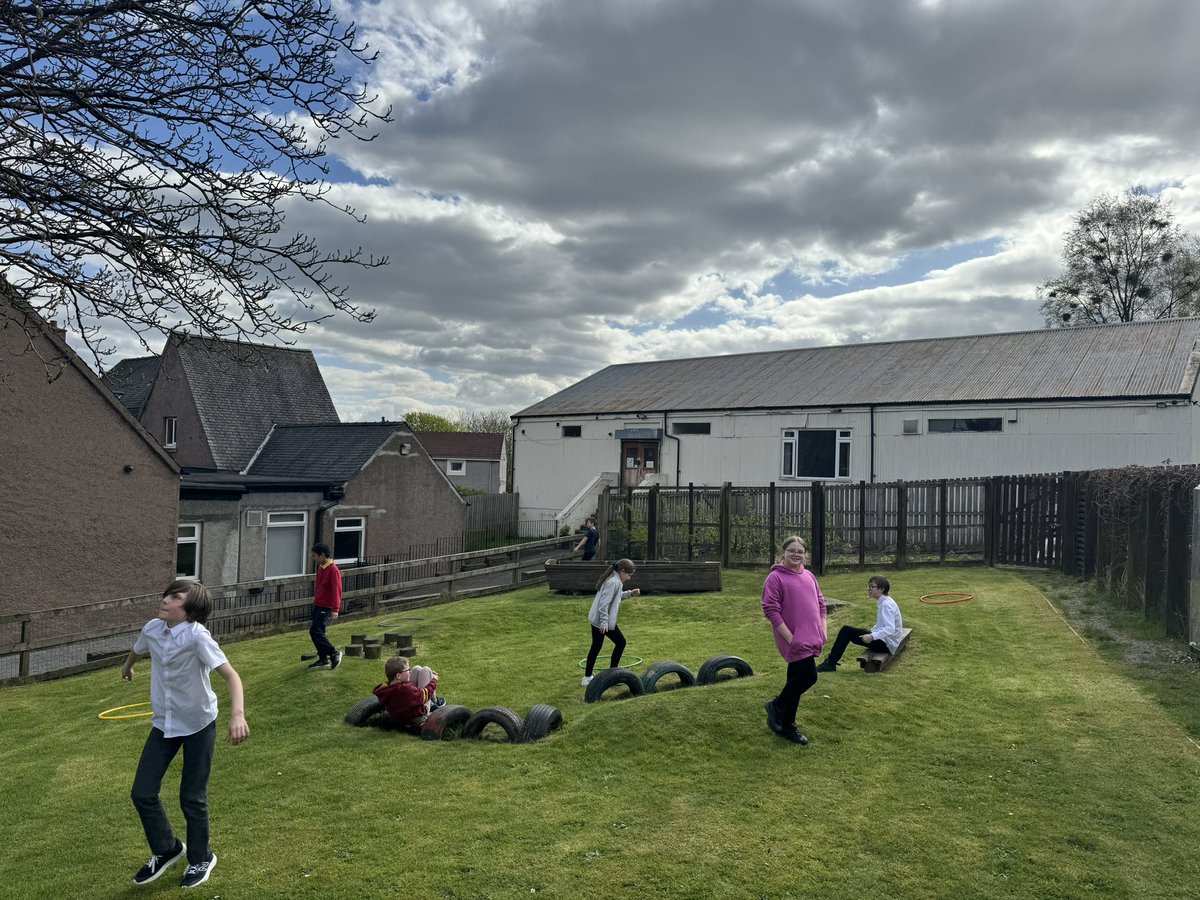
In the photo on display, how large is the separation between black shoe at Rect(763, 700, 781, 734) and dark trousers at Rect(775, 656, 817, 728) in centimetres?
9

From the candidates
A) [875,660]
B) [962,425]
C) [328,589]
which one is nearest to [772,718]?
[875,660]

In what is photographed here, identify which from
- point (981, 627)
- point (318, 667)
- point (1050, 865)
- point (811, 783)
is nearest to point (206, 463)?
point (318, 667)

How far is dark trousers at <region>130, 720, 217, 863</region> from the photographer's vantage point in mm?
5793

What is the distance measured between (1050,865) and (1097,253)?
49.7 meters

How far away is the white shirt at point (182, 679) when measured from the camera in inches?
229

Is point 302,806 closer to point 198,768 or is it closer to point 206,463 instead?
point 198,768

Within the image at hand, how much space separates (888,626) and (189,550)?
60.6 ft

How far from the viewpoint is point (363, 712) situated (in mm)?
9750

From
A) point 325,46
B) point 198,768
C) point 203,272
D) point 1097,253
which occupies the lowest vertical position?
point 198,768

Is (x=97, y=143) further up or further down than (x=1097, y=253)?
further down

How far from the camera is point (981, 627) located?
13.6 meters

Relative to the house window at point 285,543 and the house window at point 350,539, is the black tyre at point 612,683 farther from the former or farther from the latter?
the house window at point 350,539

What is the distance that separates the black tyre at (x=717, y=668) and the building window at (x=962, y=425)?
19.4 meters

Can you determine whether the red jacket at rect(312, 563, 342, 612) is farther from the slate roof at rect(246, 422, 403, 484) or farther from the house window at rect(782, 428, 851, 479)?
the house window at rect(782, 428, 851, 479)
